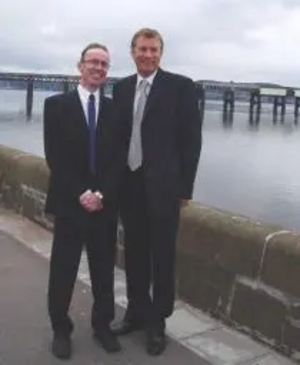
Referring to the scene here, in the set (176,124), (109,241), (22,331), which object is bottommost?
(22,331)

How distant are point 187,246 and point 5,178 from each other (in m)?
4.25

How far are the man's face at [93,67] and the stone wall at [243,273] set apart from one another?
1437 millimetres

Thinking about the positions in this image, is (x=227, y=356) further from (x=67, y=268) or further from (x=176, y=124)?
(x=176, y=124)

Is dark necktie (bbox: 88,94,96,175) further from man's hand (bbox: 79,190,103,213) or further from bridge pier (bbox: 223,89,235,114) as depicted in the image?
bridge pier (bbox: 223,89,235,114)

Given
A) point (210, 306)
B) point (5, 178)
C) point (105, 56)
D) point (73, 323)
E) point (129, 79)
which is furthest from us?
point (5, 178)

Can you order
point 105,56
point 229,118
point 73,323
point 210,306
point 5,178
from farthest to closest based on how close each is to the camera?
point 229,118 < point 5,178 < point 210,306 < point 73,323 < point 105,56

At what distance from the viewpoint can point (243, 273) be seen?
14.8ft

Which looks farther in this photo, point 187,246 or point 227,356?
point 187,246

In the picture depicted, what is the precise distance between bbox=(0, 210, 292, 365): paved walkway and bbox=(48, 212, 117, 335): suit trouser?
7.7 inches

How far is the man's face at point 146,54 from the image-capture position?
3914 mm

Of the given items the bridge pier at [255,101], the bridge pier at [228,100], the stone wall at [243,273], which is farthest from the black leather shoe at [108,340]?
the bridge pier at [228,100]

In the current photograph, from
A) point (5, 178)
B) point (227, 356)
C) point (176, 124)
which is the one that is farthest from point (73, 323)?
point (5, 178)

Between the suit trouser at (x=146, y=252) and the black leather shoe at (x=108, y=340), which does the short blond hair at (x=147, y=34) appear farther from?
the black leather shoe at (x=108, y=340)

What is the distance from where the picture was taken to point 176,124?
4.00 meters
